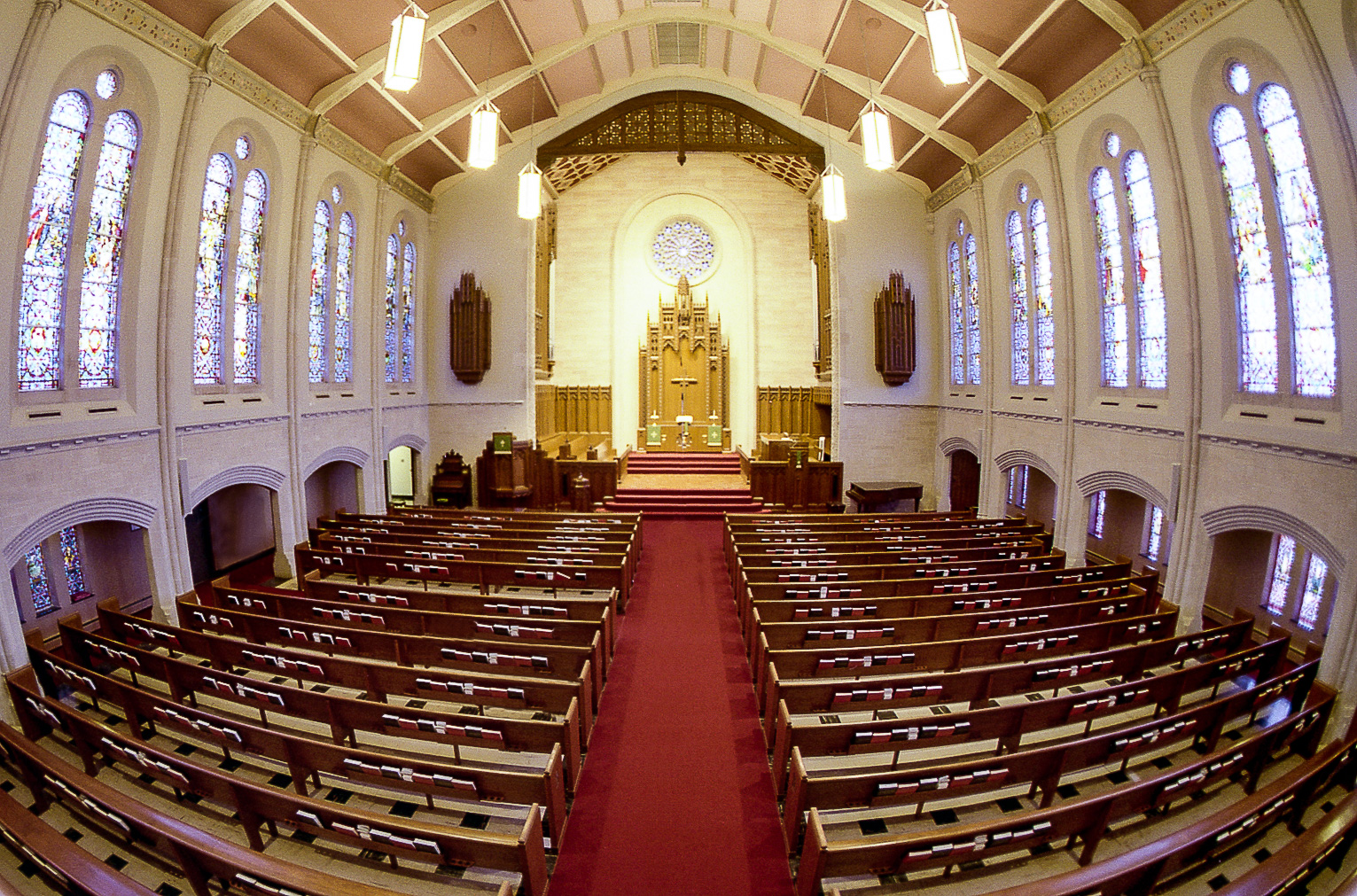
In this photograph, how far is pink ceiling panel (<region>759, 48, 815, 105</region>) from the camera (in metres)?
13.9

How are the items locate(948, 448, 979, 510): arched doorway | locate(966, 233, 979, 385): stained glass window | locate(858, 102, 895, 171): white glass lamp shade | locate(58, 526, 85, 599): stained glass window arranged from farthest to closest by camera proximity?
1. locate(948, 448, 979, 510): arched doorway
2. locate(966, 233, 979, 385): stained glass window
3. locate(58, 526, 85, 599): stained glass window
4. locate(858, 102, 895, 171): white glass lamp shade

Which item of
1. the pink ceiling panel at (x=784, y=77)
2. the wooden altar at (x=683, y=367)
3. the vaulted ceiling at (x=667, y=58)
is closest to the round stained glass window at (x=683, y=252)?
the wooden altar at (x=683, y=367)

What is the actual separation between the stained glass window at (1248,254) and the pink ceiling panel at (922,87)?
455 centimetres

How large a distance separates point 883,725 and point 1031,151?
11.2 meters

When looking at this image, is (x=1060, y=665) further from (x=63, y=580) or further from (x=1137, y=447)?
(x=63, y=580)

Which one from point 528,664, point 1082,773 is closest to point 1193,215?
point 1082,773

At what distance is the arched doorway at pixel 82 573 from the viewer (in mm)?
8430

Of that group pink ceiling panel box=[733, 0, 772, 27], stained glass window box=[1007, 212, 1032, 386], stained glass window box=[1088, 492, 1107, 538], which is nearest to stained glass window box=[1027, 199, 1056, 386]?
stained glass window box=[1007, 212, 1032, 386]

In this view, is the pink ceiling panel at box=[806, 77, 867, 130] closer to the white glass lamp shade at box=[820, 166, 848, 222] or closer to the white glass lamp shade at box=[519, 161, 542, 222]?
the white glass lamp shade at box=[820, 166, 848, 222]

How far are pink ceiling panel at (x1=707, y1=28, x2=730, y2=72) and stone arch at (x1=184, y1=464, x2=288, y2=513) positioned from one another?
12.5 m

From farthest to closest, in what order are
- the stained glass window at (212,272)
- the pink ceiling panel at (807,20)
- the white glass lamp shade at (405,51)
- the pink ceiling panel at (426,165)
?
1. the pink ceiling panel at (426,165)
2. the pink ceiling panel at (807,20)
3. the stained glass window at (212,272)
4. the white glass lamp shade at (405,51)

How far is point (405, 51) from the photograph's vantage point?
6.16 meters

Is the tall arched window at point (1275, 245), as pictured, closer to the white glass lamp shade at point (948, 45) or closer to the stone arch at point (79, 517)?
the white glass lamp shade at point (948, 45)

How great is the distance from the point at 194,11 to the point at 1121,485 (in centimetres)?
1441
